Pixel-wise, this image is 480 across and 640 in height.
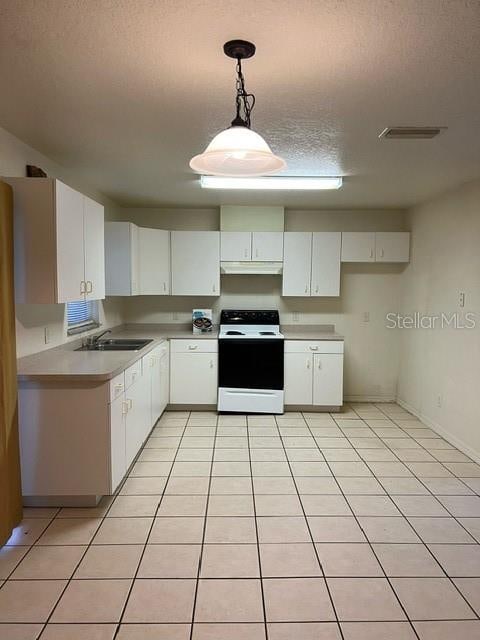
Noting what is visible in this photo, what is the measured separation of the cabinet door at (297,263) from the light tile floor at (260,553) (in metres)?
1.94

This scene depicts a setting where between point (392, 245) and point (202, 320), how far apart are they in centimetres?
237

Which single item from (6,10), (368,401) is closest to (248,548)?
(6,10)

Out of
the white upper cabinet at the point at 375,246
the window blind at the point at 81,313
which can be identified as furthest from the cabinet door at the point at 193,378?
the white upper cabinet at the point at 375,246

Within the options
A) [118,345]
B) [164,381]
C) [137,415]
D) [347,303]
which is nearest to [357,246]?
[347,303]

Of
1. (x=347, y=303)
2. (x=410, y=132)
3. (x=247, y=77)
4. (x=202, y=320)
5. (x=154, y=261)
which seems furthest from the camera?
(x=347, y=303)

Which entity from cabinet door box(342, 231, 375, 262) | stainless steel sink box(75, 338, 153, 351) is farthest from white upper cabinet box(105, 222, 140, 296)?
cabinet door box(342, 231, 375, 262)

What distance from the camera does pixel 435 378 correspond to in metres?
4.32

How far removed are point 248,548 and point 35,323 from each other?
2046mm

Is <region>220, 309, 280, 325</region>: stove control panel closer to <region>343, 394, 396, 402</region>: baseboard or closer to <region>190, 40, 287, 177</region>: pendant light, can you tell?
<region>343, 394, 396, 402</region>: baseboard

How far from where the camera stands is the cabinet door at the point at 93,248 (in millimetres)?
3072

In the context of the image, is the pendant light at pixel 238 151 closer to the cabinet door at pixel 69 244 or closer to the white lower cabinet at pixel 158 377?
the cabinet door at pixel 69 244

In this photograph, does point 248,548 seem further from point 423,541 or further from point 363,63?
point 363,63

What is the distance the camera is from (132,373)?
3.20 meters

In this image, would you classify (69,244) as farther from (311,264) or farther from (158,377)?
(311,264)
